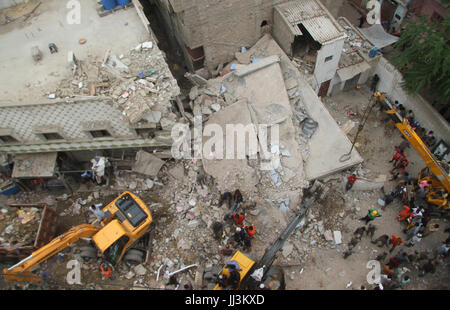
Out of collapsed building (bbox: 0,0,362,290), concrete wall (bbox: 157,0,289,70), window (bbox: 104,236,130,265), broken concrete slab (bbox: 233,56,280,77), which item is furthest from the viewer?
broken concrete slab (bbox: 233,56,280,77)

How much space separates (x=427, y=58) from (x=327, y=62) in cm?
413

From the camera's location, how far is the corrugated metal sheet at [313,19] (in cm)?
1456

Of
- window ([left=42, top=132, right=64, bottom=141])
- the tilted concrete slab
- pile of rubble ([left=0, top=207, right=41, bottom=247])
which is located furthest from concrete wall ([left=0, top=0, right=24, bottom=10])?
the tilted concrete slab

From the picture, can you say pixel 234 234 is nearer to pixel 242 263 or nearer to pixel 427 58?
pixel 242 263

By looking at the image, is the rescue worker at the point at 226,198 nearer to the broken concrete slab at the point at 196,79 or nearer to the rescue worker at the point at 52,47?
the broken concrete slab at the point at 196,79

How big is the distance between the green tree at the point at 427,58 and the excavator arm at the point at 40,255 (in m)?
14.9

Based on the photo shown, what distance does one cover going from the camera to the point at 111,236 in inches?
433

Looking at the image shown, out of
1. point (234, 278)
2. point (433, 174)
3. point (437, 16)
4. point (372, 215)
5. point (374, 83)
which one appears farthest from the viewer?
point (374, 83)

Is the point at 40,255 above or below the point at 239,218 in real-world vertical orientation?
above

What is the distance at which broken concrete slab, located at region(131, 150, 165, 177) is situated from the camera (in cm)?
1356

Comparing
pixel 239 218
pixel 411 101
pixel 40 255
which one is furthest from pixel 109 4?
pixel 411 101

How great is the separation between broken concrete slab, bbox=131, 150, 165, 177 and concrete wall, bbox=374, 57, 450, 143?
1224cm

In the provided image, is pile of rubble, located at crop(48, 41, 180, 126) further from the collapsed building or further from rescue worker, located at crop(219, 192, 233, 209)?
rescue worker, located at crop(219, 192, 233, 209)
